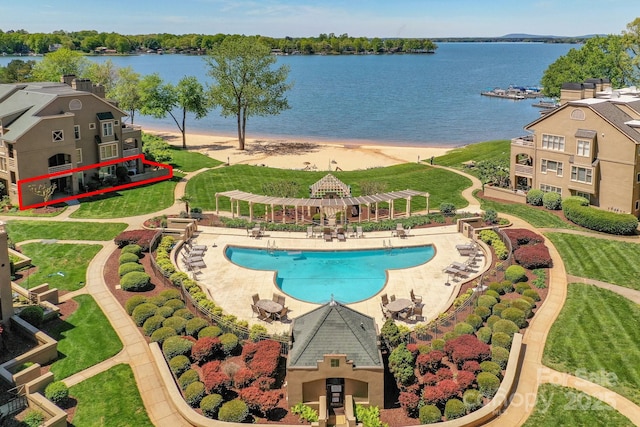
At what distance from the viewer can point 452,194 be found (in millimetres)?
54594

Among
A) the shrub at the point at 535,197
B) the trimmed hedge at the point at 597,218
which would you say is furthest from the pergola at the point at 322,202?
the trimmed hedge at the point at 597,218

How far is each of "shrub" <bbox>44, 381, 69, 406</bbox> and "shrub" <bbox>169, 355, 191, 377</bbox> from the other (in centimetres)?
445

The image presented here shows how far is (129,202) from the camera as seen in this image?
51562mm

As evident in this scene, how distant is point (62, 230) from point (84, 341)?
61.2 feet

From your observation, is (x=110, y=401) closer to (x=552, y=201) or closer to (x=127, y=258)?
(x=127, y=258)

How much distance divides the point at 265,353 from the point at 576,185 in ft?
117

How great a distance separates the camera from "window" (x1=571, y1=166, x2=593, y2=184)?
4791 cm

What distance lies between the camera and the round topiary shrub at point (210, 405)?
2239 cm

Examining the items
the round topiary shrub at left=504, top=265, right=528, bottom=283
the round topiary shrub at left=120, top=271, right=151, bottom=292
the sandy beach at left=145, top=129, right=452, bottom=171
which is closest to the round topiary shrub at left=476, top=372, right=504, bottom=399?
the round topiary shrub at left=504, top=265, right=528, bottom=283

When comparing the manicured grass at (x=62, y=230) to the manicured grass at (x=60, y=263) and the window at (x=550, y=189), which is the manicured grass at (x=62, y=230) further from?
the window at (x=550, y=189)

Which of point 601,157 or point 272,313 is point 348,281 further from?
point 601,157

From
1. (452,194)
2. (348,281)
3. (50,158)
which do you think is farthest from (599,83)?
(50,158)

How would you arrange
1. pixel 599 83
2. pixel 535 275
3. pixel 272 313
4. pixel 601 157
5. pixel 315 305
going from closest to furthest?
pixel 272 313, pixel 315 305, pixel 535 275, pixel 601 157, pixel 599 83

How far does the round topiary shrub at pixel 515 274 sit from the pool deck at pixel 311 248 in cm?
206
